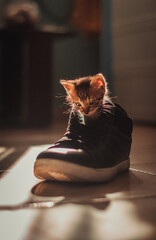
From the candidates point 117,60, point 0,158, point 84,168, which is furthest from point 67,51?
point 84,168

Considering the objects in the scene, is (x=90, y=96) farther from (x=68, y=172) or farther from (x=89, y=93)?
(x=68, y=172)

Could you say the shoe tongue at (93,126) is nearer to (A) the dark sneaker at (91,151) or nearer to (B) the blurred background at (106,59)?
(A) the dark sneaker at (91,151)

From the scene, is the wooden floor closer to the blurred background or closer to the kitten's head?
the kitten's head

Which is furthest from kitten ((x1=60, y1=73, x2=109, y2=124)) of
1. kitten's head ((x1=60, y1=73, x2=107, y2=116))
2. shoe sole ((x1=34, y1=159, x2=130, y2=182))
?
shoe sole ((x1=34, y1=159, x2=130, y2=182))

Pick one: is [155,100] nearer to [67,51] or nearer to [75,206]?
[67,51]

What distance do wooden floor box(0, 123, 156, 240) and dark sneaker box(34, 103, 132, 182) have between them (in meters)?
0.03

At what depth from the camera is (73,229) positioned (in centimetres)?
64

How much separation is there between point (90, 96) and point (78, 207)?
0.46 m

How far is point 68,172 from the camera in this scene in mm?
942

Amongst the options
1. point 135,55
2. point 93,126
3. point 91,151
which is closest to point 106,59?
point 135,55

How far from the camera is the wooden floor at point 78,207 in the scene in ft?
2.06

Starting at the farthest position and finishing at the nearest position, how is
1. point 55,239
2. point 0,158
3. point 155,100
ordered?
point 155,100 → point 0,158 → point 55,239

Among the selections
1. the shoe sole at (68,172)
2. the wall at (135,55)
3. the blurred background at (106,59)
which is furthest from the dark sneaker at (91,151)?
the wall at (135,55)

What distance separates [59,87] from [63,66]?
0.30 m
